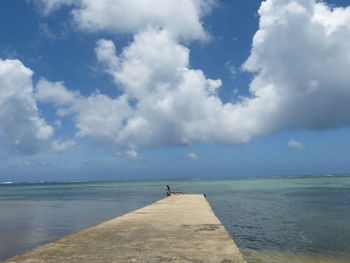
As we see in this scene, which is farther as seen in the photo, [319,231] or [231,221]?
[231,221]

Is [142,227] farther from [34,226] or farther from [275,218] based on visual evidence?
[275,218]

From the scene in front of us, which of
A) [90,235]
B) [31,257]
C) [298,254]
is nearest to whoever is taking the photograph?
[31,257]

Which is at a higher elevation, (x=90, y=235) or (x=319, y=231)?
(x=90, y=235)

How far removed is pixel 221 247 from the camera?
7293 mm

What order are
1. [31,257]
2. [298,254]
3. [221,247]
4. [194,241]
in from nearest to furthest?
[31,257], [221,247], [194,241], [298,254]

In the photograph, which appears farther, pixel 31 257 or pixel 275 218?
pixel 275 218

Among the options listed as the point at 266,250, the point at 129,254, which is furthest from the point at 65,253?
the point at 266,250

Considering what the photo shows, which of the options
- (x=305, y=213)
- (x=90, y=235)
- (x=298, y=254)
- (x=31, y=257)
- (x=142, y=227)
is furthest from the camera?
(x=305, y=213)

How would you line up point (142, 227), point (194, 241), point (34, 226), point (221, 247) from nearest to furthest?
1. point (221, 247)
2. point (194, 241)
3. point (142, 227)
4. point (34, 226)

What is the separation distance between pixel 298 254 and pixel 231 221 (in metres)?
8.51

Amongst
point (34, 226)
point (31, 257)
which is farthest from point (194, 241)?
point (34, 226)

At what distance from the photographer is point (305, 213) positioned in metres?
23.2

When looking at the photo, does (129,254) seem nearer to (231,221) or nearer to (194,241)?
(194,241)

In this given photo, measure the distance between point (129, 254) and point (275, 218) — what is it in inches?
657
